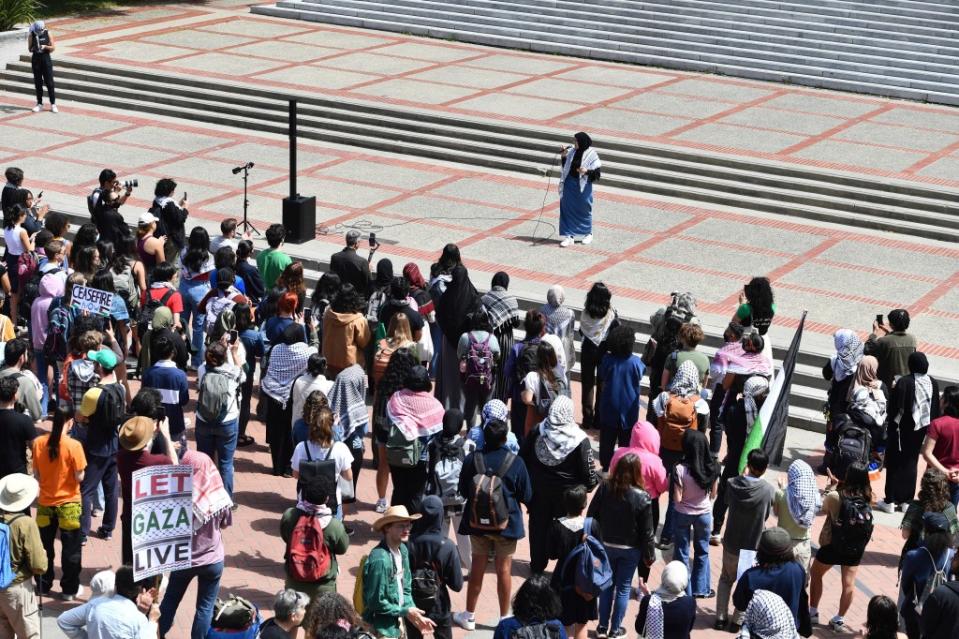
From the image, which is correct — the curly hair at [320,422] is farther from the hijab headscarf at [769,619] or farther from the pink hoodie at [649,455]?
the hijab headscarf at [769,619]

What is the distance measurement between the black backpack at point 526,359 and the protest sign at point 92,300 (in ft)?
12.4

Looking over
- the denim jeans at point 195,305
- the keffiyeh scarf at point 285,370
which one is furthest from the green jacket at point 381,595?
the denim jeans at point 195,305

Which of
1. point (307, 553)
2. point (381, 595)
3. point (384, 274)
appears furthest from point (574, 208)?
point (381, 595)

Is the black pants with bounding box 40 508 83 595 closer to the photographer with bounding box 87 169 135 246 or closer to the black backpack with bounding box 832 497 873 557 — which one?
the black backpack with bounding box 832 497 873 557

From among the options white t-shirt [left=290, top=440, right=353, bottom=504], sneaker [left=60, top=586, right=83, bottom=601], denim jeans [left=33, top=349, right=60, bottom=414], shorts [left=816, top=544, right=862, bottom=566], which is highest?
white t-shirt [left=290, top=440, right=353, bottom=504]

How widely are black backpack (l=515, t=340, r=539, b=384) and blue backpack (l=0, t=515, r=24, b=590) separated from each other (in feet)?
16.0

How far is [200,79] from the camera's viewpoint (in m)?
27.1

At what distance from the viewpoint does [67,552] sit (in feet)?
32.6

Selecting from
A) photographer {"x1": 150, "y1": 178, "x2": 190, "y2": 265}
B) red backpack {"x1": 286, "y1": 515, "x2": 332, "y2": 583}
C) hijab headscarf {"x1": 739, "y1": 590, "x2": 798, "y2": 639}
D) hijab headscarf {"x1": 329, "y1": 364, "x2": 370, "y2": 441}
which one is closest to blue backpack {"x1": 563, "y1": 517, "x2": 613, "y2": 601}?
hijab headscarf {"x1": 739, "y1": 590, "x2": 798, "y2": 639}

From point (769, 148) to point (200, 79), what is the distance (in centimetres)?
1094

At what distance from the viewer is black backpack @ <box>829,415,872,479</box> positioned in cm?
1123

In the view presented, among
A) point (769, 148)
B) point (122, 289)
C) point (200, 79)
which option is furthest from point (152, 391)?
point (200, 79)

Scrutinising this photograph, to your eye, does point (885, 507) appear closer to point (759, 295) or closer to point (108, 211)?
point (759, 295)

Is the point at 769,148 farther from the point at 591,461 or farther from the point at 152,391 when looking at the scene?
the point at 152,391
